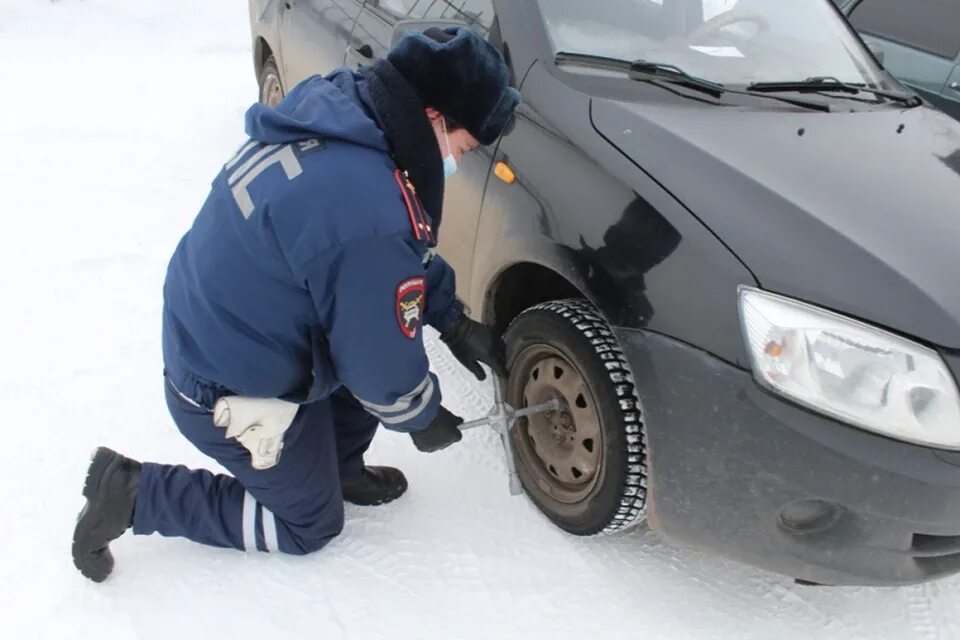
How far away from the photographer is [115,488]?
1930 millimetres

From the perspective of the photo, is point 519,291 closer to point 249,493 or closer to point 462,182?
point 462,182

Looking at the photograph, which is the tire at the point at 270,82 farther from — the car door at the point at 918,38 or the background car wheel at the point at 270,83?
the car door at the point at 918,38

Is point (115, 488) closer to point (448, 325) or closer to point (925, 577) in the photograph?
point (448, 325)

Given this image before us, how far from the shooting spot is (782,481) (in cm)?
152

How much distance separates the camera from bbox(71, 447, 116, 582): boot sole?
1903 mm

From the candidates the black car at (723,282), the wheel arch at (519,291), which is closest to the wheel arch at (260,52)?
the black car at (723,282)

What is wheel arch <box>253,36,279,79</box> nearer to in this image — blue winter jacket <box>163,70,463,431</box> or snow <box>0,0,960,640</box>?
snow <box>0,0,960,640</box>

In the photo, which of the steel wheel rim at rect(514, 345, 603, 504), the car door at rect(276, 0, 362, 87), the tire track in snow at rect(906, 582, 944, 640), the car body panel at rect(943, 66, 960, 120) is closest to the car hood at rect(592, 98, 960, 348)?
the steel wheel rim at rect(514, 345, 603, 504)

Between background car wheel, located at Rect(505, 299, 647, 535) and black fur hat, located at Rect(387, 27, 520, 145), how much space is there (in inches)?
21.9

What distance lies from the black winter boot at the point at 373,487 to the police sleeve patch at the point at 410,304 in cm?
77

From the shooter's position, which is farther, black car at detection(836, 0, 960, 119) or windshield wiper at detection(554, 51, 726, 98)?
black car at detection(836, 0, 960, 119)

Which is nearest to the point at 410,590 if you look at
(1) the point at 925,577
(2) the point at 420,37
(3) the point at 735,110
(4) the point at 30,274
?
(1) the point at 925,577

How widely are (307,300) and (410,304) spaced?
22cm

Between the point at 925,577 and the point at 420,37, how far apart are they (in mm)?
1491
